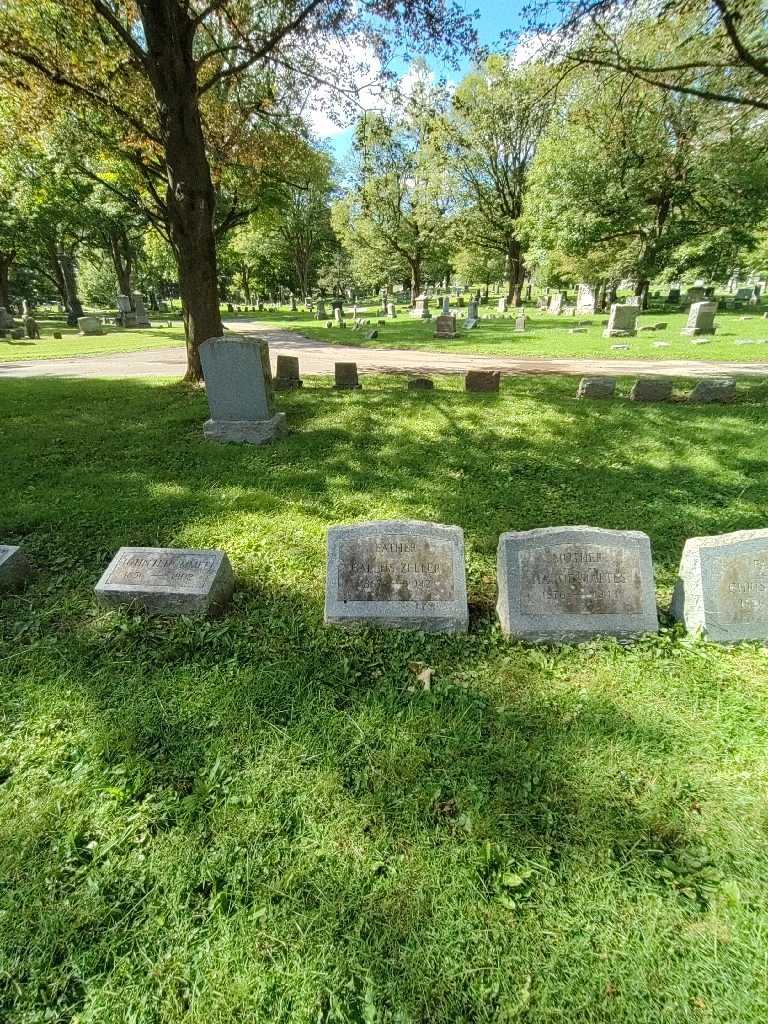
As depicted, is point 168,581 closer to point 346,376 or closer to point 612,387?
point 346,376

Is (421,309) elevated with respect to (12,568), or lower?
elevated

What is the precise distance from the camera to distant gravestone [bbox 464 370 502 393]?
30.7ft

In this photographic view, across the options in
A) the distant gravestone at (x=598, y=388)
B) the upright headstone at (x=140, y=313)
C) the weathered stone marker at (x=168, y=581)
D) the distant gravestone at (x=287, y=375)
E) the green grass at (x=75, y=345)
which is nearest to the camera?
the weathered stone marker at (x=168, y=581)

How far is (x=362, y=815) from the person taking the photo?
2.10 meters

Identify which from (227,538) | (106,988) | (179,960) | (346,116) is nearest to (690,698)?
(179,960)

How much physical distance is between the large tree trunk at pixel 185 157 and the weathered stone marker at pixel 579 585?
865 centimetres

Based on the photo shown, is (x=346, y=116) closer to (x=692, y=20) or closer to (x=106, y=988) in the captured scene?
(x=692, y=20)

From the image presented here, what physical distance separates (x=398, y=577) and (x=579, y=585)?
1.22 m

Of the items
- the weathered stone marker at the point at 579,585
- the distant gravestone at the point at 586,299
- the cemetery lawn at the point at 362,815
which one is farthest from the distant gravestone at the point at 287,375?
the distant gravestone at the point at 586,299

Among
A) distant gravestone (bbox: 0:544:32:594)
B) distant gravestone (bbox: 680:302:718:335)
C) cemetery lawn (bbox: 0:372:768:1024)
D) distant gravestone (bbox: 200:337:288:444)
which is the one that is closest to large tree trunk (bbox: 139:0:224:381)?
distant gravestone (bbox: 200:337:288:444)

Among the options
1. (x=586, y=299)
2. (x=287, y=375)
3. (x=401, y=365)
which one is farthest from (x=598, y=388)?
(x=586, y=299)

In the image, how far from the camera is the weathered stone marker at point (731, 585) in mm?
Result: 2977

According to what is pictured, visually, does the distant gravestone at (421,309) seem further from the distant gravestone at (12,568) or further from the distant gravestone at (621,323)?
the distant gravestone at (12,568)

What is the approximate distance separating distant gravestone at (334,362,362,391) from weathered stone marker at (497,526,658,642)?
7.98 m
